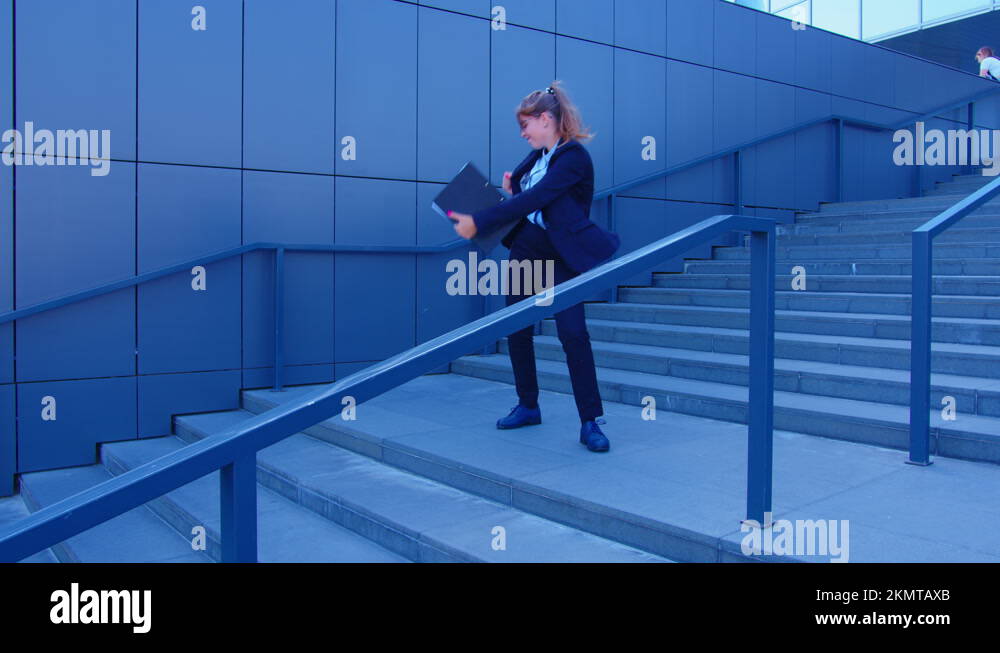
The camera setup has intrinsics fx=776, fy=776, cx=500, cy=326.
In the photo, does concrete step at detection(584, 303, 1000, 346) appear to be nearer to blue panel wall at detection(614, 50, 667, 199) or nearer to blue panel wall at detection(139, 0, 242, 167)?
blue panel wall at detection(614, 50, 667, 199)

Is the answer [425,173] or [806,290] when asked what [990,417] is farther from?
[425,173]

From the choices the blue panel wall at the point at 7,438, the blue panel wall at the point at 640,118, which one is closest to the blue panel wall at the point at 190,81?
the blue panel wall at the point at 7,438

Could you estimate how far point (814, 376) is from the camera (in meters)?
3.86

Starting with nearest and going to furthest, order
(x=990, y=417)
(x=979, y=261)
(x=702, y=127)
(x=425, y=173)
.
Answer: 1. (x=990, y=417)
2. (x=979, y=261)
3. (x=425, y=173)
4. (x=702, y=127)

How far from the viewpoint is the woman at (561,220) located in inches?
125

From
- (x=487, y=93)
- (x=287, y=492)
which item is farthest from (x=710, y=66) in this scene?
(x=287, y=492)

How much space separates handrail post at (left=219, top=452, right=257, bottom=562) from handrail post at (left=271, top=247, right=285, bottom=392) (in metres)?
3.67

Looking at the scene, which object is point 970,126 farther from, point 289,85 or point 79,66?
point 79,66

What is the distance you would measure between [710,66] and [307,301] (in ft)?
15.2

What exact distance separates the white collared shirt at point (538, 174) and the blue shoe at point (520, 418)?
94 centimetres

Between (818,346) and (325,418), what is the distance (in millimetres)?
3472

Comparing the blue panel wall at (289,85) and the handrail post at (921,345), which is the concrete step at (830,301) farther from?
the blue panel wall at (289,85)

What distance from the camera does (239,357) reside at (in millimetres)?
4973

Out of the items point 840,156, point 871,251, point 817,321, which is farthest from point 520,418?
point 840,156
